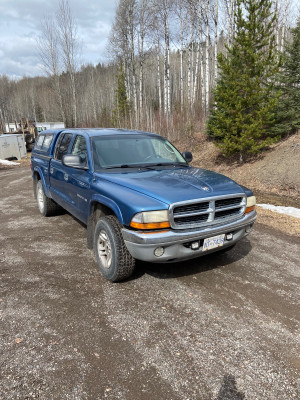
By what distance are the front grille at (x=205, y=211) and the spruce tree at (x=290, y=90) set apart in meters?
9.63

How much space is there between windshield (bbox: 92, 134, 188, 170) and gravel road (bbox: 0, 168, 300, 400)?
1.50m

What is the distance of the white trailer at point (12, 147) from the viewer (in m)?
20.1

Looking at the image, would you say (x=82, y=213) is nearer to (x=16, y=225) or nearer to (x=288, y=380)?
(x=16, y=225)

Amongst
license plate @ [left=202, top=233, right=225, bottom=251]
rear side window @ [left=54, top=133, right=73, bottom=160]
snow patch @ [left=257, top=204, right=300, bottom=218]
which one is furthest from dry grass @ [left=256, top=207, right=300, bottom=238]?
rear side window @ [left=54, top=133, right=73, bottom=160]

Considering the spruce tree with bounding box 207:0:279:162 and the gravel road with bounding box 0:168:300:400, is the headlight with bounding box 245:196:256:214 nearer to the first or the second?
the gravel road with bounding box 0:168:300:400

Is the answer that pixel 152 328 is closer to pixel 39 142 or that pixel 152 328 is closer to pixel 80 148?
pixel 80 148

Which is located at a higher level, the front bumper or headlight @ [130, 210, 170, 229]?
headlight @ [130, 210, 170, 229]

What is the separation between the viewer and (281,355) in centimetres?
235

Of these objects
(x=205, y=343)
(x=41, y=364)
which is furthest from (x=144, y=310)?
(x=41, y=364)

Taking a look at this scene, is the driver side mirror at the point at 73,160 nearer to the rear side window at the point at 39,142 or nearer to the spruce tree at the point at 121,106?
the rear side window at the point at 39,142

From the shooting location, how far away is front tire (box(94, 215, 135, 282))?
3170mm

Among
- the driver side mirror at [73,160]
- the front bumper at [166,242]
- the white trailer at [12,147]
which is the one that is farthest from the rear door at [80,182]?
the white trailer at [12,147]

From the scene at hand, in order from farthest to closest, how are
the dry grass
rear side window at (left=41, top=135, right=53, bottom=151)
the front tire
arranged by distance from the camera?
rear side window at (left=41, top=135, right=53, bottom=151) → the dry grass → the front tire

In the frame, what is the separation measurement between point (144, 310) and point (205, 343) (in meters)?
0.73
